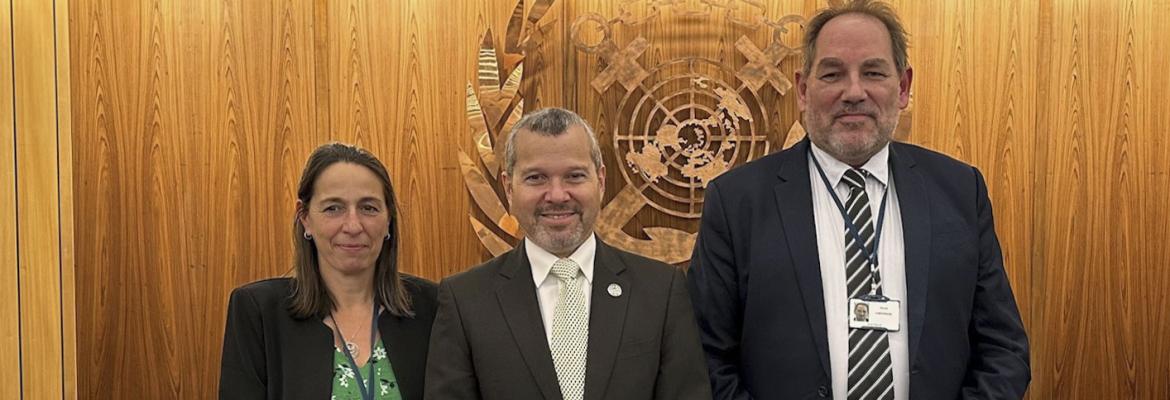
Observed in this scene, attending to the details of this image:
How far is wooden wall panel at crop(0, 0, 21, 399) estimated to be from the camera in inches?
111

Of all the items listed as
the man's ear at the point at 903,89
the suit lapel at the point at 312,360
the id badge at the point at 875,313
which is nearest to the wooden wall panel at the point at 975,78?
the man's ear at the point at 903,89

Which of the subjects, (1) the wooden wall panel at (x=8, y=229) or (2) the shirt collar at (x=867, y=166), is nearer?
(2) the shirt collar at (x=867, y=166)

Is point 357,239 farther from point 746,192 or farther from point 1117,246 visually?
point 1117,246

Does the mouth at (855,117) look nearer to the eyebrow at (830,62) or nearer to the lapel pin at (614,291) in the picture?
the eyebrow at (830,62)

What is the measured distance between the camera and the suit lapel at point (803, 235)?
85.3 inches

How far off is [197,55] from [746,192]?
2.53 metres

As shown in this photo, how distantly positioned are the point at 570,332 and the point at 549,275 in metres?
0.13

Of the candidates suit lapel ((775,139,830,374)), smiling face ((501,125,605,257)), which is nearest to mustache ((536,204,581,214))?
smiling face ((501,125,605,257))

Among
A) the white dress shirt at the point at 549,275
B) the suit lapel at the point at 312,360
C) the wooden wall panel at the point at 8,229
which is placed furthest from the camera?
the wooden wall panel at the point at 8,229

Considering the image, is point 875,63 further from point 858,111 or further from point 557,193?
point 557,193

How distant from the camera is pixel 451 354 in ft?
7.07

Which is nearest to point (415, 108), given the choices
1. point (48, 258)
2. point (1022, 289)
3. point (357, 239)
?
point (48, 258)

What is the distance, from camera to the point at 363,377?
2.36m

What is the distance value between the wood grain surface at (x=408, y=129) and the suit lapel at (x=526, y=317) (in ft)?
6.08
